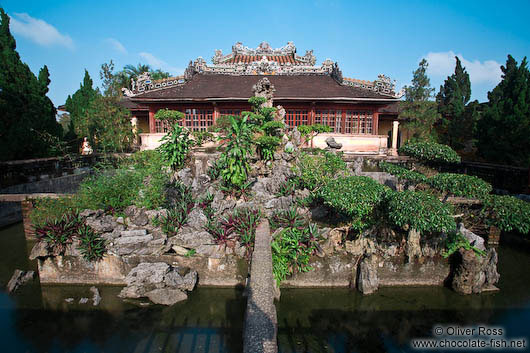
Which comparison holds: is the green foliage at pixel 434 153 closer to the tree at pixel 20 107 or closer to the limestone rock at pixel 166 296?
the limestone rock at pixel 166 296

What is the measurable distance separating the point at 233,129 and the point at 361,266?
6091mm

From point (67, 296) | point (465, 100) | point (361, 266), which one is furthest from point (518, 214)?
point (465, 100)

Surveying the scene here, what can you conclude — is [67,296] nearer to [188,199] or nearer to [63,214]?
[63,214]

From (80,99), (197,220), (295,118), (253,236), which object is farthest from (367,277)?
(80,99)

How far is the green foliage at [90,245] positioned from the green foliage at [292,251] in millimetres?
5073

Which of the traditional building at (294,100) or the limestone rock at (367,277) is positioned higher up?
the traditional building at (294,100)

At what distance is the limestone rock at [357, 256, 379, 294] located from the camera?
25.0 ft

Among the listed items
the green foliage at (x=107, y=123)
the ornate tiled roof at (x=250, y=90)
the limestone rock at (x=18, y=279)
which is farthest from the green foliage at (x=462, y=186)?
the green foliage at (x=107, y=123)

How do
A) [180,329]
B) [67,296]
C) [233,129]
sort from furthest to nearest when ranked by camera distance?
[233,129] → [67,296] → [180,329]

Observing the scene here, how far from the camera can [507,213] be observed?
7.78 meters

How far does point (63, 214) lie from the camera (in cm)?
831

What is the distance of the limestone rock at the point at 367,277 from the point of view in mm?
7627

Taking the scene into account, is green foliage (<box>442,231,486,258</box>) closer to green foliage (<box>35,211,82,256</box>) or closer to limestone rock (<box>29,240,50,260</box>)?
green foliage (<box>35,211,82,256</box>)

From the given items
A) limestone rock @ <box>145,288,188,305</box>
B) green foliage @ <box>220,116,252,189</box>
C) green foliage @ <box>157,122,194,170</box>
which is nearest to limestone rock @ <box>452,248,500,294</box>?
green foliage @ <box>220,116,252,189</box>
